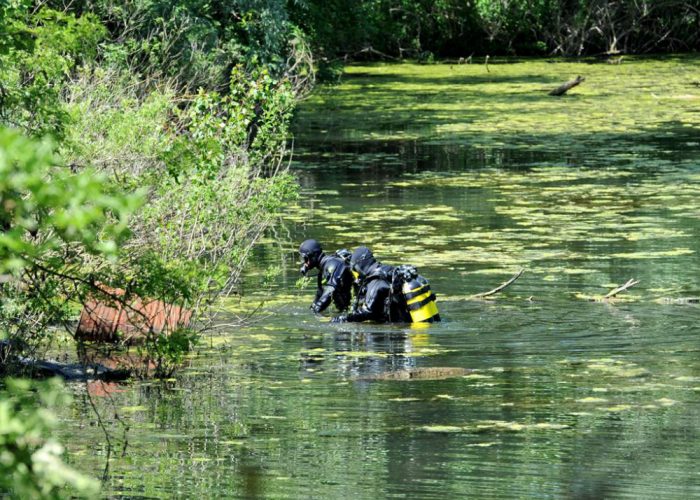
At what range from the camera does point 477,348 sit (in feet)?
43.3

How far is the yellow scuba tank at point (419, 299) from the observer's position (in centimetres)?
1395

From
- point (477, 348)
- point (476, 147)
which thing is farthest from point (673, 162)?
point (477, 348)

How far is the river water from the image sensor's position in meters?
8.95

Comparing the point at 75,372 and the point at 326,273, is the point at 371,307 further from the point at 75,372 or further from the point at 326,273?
the point at 75,372

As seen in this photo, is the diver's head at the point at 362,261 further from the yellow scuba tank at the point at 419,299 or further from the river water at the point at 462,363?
the river water at the point at 462,363

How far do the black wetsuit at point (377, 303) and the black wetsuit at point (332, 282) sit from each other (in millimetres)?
254

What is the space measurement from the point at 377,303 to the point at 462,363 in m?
2.10

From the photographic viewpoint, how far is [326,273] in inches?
581

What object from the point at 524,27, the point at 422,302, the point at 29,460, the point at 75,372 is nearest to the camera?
the point at 29,460

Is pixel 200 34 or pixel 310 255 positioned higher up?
pixel 200 34

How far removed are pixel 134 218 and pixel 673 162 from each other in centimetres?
1608

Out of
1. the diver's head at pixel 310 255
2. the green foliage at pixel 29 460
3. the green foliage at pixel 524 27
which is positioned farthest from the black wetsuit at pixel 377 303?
the green foliage at pixel 524 27

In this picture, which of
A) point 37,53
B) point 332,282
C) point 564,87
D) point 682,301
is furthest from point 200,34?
point 564,87

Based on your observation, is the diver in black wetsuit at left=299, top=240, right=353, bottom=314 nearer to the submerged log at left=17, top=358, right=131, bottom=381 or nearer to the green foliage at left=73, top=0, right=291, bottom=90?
the submerged log at left=17, top=358, right=131, bottom=381
